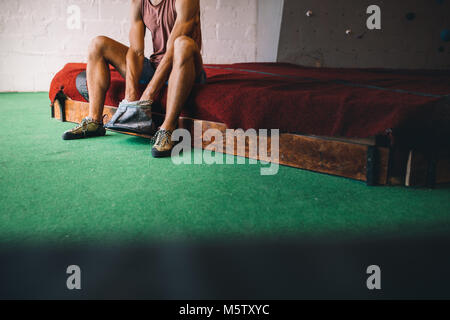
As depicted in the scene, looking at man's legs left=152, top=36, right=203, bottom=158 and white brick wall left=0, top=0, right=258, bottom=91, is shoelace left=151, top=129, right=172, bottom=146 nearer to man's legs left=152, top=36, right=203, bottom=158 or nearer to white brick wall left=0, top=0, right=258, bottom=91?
man's legs left=152, top=36, right=203, bottom=158

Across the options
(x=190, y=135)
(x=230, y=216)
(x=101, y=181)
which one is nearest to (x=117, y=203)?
(x=101, y=181)

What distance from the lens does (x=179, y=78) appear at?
1705 mm

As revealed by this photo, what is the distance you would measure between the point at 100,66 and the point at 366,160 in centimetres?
144

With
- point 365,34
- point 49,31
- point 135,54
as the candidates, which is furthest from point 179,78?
point 49,31

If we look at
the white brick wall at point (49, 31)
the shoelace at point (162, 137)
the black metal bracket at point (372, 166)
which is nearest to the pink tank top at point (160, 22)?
the shoelace at point (162, 137)

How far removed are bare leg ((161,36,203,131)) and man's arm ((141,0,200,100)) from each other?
0.20 ft

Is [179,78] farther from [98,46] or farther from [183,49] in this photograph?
[98,46]

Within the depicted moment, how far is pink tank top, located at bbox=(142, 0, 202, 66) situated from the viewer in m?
1.88

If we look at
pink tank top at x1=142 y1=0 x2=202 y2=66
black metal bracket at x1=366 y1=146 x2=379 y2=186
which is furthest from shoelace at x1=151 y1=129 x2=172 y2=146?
black metal bracket at x1=366 y1=146 x2=379 y2=186

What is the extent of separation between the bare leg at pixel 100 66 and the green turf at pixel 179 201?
1.43ft

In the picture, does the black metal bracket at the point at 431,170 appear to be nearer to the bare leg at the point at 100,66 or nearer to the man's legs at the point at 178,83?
the man's legs at the point at 178,83

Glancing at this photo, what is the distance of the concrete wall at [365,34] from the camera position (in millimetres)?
3455

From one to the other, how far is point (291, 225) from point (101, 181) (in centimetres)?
71

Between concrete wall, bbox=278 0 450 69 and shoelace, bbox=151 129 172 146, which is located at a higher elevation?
concrete wall, bbox=278 0 450 69
